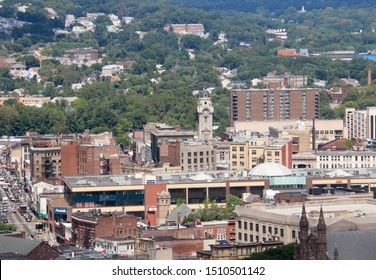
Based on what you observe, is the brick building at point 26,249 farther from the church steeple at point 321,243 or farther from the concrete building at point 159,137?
the concrete building at point 159,137

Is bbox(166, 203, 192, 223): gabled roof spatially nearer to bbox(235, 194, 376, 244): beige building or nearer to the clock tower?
bbox(235, 194, 376, 244): beige building

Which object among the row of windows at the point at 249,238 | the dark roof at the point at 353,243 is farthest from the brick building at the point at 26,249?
the row of windows at the point at 249,238

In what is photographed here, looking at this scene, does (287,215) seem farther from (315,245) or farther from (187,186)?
(187,186)

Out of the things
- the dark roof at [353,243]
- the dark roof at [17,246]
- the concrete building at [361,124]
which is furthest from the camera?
the concrete building at [361,124]

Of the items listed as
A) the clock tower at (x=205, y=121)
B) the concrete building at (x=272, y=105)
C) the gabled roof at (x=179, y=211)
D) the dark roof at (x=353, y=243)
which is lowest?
the concrete building at (x=272, y=105)

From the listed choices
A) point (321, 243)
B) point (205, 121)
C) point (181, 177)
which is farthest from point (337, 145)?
point (321, 243)
